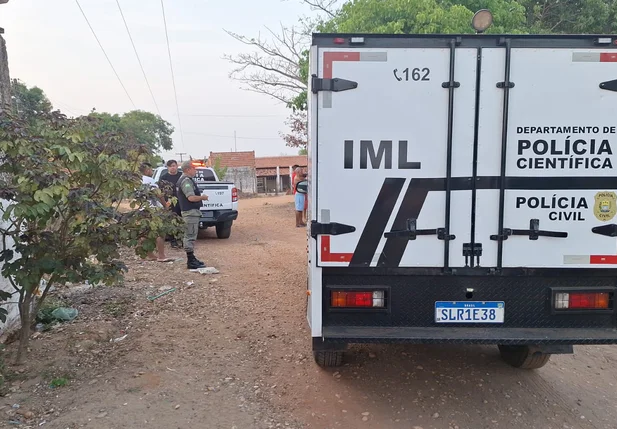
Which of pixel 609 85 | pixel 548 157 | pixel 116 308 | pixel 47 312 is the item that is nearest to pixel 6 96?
pixel 47 312

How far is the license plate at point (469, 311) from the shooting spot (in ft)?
11.9

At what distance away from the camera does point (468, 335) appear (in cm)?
353

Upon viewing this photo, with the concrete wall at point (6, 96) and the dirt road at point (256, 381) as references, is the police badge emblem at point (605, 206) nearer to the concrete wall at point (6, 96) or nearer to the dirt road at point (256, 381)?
the dirt road at point (256, 381)

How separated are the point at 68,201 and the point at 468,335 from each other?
3.13 meters

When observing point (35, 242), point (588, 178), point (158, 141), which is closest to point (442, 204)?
point (588, 178)

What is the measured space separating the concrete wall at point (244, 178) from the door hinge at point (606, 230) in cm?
3035

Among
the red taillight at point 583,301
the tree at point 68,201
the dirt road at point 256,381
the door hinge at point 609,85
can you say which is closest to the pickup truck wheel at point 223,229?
the dirt road at point 256,381

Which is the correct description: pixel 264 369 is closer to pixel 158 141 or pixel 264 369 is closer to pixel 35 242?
pixel 35 242

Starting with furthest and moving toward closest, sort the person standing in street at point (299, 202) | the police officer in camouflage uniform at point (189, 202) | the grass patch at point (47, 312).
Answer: the person standing in street at point (299, 202) < the police officer in camouflage uniform at point (189, 202) < the grass patch at point (47, 312)

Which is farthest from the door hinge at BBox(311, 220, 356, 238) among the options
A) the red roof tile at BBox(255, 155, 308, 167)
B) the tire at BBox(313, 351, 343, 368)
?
the red roof tile at BBox(255, 155, 308, 167)

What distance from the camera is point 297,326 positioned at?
18.6 ft

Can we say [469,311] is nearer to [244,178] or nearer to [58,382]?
[58,382]

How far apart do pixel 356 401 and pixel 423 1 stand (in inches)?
360

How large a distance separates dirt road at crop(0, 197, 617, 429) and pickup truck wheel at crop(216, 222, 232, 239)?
18.3ft
